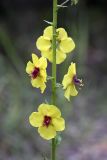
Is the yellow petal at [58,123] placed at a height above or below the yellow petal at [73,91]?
below

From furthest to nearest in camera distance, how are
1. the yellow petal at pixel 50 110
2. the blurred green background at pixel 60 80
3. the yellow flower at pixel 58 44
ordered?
the blurred green background at pixel 60 80, the yellow flower at pixel 58 44, the yellow petal at pixel 50 110

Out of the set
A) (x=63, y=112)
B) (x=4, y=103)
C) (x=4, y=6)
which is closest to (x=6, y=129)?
(x=4, y=103)

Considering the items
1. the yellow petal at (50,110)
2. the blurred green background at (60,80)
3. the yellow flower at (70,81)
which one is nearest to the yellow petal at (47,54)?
Result: the yellow flower at (70,81)

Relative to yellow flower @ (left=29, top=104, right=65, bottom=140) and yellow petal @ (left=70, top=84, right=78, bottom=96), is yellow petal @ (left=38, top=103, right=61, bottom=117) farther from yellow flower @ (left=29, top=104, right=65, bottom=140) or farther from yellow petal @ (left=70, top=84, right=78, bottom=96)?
yellow petal @ (left=70, top=84, right=78, bottom=96)

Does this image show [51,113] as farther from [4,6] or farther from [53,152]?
[4,6]

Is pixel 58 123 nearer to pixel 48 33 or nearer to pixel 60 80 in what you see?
pixel 48 33

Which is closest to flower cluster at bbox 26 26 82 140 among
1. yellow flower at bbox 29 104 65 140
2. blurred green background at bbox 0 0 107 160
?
yellow flower at bbox 29 104 65 140

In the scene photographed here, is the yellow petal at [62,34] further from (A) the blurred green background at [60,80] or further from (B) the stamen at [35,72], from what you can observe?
(A) the blurred green background at [60,80]

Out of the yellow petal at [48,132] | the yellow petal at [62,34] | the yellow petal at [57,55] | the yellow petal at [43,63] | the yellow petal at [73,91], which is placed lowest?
the yellow petal at [48,132]
